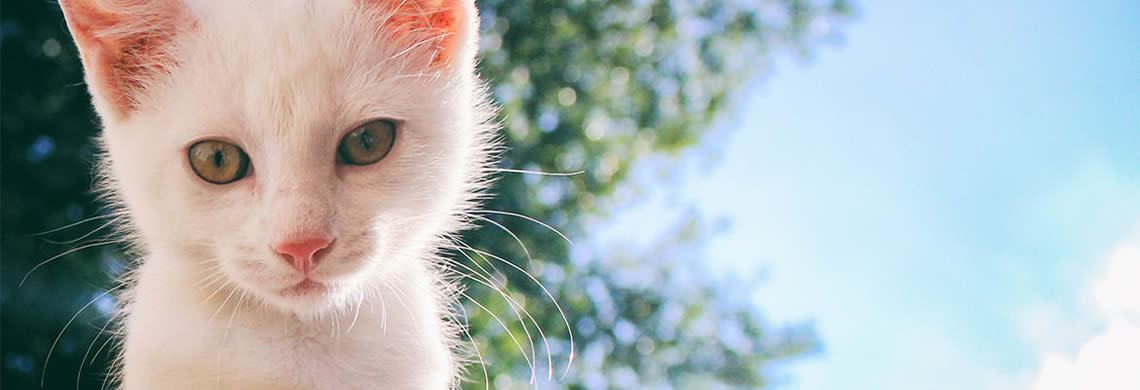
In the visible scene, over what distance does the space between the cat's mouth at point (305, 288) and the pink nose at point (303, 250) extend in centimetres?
2

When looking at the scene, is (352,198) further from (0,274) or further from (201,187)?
(0,274)

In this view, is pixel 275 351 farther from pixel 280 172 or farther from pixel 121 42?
pixel 121 42

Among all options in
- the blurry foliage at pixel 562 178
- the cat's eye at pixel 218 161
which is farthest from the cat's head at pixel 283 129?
the blurry foliage at pixel 562 178

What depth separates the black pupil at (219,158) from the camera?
0.62m

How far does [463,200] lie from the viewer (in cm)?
81

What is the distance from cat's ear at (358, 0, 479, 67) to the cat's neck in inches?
7.0

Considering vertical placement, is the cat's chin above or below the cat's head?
below

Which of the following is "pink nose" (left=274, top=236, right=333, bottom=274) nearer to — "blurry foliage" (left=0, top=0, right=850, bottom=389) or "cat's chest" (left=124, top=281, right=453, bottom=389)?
"cat's chest" (left=124, top=281, right=453, bottom=389)

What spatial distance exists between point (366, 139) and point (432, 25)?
12 centimetres

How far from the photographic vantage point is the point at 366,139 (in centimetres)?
64

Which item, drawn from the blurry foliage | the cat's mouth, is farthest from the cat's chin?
the blurry foliage

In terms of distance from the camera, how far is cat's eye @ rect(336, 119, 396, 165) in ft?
2.07

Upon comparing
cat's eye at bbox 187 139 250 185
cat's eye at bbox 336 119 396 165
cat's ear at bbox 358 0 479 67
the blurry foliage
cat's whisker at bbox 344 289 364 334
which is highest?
the blurry foliage

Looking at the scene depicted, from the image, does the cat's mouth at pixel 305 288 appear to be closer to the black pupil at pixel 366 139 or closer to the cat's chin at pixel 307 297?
the cat's chin at pixel 307 297
